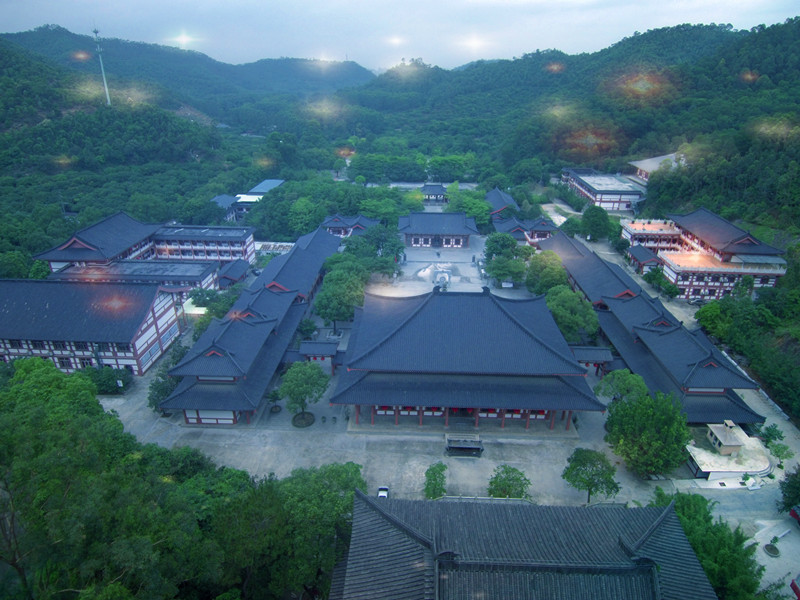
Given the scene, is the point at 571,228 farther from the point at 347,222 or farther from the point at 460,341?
the point at 460,341

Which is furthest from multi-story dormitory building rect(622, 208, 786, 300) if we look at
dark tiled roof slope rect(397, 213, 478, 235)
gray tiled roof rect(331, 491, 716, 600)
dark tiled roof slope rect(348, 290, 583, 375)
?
gray tiled roof rect(331, 491, 716, 600)

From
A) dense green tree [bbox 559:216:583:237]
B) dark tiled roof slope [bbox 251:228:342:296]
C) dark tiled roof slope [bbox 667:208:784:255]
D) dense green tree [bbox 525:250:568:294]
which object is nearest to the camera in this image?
dark tiled roof slope [bbox 251:228:342:296]

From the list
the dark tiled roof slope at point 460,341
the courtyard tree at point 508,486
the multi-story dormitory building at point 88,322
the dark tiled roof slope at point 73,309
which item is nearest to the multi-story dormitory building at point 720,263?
the dark tiled roof slope at point 460,341

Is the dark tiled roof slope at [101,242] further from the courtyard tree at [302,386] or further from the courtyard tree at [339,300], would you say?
the courtyard tree at [302,386]

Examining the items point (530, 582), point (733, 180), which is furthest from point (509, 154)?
point (530, 582)

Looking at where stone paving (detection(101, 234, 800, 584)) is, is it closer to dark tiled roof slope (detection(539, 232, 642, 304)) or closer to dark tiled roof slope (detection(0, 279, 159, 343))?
dark tiled roof slope (detection(0, 279, 159, 343))

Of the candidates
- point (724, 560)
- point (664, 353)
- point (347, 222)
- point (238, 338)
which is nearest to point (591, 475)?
→ point (724, 560)

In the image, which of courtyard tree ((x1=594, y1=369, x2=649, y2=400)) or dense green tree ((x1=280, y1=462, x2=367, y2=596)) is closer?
dense green tree ((x1=280, y1=462, x2=367, y2=596))

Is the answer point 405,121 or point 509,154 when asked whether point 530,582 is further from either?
point 405,121
